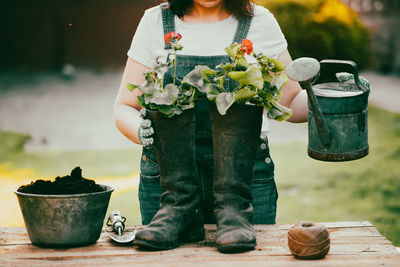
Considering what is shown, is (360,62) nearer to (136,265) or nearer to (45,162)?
(45,162)

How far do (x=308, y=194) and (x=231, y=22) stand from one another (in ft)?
12.5

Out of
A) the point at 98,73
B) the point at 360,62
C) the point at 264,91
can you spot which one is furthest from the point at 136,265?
the point at 98,73

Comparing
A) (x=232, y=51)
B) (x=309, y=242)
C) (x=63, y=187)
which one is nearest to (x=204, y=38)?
(x=232, y=51)

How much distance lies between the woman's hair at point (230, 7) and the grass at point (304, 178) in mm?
2772

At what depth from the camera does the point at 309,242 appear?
1389 mm

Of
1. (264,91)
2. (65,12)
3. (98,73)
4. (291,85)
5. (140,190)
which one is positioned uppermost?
(264,91)

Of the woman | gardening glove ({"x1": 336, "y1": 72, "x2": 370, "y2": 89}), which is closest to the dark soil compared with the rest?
the woman

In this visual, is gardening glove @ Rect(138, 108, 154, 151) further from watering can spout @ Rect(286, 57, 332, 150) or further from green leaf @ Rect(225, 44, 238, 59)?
watering can spout @ Rect(286, 57, 332, 150)

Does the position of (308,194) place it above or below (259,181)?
below

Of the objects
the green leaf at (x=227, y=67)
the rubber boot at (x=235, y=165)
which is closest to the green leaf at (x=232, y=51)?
the green leaf at (x=227, y=67)

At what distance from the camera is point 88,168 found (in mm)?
6484

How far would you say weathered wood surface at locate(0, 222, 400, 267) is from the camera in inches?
Result: 54.7

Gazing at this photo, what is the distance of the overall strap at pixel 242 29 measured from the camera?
192 centimetres

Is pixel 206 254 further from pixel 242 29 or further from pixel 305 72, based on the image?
pixel 242 29
